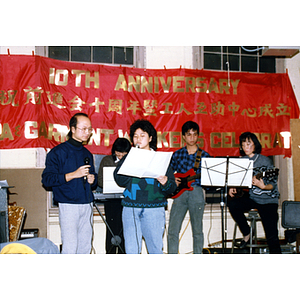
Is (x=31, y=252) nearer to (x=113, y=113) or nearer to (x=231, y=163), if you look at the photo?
(x=231, y=163)

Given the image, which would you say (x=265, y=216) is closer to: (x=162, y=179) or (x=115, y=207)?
(x=162, y=179)

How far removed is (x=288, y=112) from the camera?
5.29 m

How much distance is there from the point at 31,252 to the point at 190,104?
145 inches

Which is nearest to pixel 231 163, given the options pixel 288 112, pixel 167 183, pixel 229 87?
pixel 167 183

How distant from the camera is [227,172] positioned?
3.56 meters

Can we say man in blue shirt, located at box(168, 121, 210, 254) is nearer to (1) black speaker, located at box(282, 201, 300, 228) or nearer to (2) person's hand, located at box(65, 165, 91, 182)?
(1) black speaker, located at box(282, 201, 300, 228)

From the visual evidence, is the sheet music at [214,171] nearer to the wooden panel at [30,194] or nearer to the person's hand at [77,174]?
the person's hand at [77,174]

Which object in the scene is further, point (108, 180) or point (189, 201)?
point (189, 201)

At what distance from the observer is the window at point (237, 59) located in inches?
210

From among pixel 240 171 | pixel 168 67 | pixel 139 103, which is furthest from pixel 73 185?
pixel 168 67

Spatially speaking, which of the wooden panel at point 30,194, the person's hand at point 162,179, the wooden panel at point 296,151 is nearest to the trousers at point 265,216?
the wooden panel at point 296,151

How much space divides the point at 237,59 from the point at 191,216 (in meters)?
3.06

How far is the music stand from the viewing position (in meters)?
3.53

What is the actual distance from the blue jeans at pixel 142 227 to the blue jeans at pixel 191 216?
1261 mm
